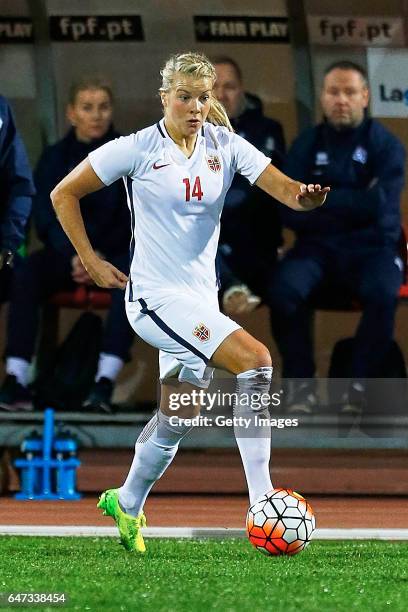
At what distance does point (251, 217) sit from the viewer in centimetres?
912

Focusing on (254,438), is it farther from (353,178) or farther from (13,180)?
(353,178)

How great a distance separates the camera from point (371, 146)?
8.96 m

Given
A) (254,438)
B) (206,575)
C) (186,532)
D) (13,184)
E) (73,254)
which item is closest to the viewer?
(206,575)

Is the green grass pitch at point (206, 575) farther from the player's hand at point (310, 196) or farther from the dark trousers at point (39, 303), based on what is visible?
the dark trousers at point (39, 303)

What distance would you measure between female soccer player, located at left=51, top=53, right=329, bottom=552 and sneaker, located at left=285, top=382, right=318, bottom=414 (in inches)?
103

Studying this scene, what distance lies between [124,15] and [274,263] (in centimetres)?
187

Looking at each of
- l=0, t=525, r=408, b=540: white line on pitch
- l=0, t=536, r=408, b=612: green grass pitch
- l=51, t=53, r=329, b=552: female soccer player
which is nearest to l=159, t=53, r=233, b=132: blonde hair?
l=51, t=53, r=329, b=552: female soccer player

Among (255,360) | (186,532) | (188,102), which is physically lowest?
(186,532)

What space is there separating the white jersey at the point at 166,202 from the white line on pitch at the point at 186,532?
3.95ft

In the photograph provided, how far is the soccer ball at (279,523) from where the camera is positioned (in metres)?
5.73

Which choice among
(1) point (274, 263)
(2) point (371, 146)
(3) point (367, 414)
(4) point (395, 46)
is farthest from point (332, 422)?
(4) point (395, 46)

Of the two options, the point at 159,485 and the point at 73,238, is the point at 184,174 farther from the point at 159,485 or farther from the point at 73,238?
the point at 159,485

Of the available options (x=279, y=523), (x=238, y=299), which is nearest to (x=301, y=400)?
(x=238, y=299)

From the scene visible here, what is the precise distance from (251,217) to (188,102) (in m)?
3.10
